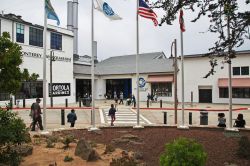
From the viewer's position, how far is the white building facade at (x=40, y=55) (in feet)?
115

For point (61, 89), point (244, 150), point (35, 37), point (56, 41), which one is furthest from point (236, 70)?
point (244, 150)

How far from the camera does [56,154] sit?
1077 cm

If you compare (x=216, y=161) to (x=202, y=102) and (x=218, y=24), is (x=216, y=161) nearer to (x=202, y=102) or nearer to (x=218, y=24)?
(x=218, y=24)

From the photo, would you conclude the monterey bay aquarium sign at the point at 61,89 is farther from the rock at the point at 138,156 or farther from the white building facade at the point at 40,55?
the rock at the point at 138,156

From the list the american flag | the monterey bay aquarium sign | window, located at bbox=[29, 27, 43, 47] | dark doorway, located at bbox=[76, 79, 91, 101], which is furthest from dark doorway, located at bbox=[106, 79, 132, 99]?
the american flag

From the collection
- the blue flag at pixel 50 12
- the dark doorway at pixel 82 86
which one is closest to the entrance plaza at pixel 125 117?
the blue flag at pixel 50 12

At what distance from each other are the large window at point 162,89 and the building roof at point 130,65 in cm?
202

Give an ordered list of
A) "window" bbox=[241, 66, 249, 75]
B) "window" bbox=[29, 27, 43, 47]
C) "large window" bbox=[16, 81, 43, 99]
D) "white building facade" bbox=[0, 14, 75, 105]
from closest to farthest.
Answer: "white building facade" bbox=[0, 14, 75, 105]
"large window" bbox=[16, 81, 43, 99]
"window" bbox=[29, 27, 43, 47]
"window" bbox=[241, 66, 249, 75]

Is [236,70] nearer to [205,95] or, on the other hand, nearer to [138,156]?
[205,95]

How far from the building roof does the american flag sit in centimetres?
3113

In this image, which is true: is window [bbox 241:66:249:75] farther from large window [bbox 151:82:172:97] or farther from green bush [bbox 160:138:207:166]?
green bush [bbox 160:138:207:166]

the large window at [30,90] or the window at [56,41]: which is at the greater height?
the window at [56,41]

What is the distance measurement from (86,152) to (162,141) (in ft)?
12.4

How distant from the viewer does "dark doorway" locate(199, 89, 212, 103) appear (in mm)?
43000
